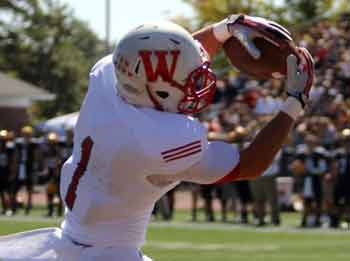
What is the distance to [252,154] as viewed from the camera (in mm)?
3807

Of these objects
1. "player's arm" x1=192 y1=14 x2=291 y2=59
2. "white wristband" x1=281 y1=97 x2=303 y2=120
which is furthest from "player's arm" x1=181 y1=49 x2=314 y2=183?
"player's arm" x1=192 y1=14 x2=291 y2=59

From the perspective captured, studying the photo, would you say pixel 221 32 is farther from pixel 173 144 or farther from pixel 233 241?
pixel 233 241

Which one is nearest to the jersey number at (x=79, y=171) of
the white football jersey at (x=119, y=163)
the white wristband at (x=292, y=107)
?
the white football jersey at (x=119, y=163)

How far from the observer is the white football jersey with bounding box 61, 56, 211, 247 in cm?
369

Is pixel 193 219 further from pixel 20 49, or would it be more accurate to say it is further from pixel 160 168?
pixel 20 49

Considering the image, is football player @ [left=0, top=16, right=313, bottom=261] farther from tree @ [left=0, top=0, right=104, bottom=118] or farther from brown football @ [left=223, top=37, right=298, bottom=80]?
tree @ [left=0, top=0, right=104, bottom=118]

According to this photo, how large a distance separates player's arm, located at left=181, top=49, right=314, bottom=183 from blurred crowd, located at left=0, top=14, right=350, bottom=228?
997 cm

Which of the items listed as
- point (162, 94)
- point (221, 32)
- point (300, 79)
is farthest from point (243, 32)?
point (162, 94)

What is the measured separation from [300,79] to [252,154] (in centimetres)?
32

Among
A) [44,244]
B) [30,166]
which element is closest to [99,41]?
[30,166]

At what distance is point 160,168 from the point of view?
3707 mm

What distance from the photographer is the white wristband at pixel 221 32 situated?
441cm

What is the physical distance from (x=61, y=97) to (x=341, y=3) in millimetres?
20382

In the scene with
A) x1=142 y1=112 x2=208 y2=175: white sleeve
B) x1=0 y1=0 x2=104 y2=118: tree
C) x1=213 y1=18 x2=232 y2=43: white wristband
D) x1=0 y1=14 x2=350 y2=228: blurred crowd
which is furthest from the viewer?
x1=0 y1=0 x2=104 y2=118: tree
